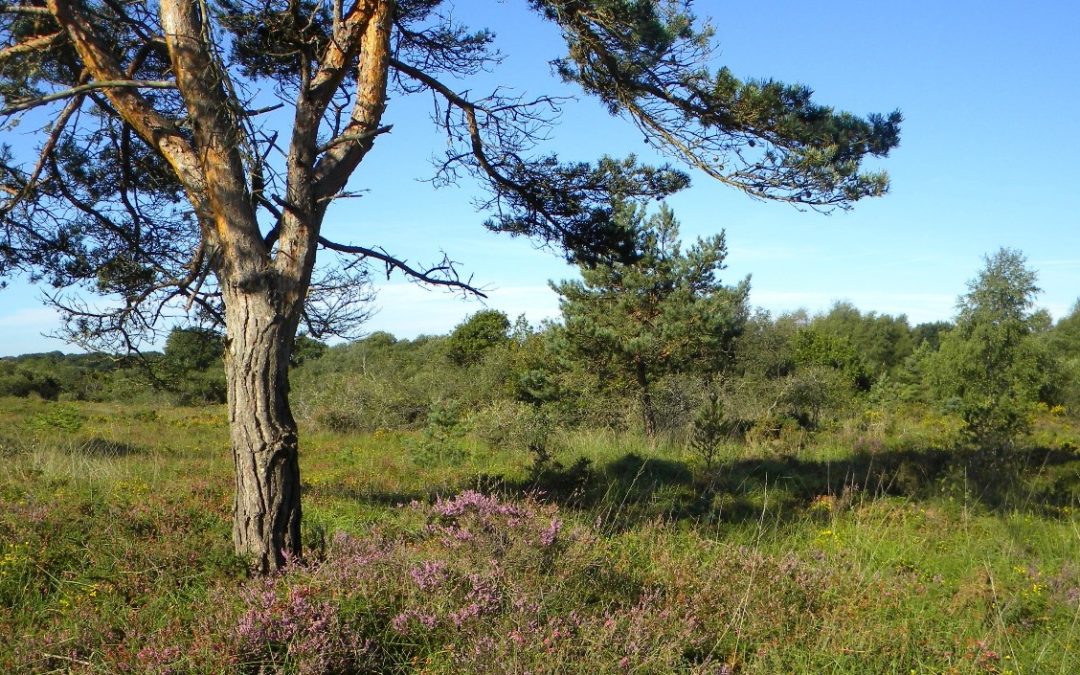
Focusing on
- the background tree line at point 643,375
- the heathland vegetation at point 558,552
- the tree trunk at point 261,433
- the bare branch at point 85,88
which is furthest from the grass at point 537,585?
the bare branch at point 85,88

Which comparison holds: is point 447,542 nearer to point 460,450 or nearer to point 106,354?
point 106,354

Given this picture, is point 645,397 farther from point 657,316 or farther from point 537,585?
point 537,585

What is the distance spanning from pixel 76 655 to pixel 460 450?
710cm

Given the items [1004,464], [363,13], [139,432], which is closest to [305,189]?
[363,13]

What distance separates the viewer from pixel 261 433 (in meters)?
4.67

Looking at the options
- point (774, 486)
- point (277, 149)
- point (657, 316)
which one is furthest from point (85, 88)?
point (657, 316)

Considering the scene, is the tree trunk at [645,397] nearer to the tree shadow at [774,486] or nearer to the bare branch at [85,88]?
the tree shadow at [774,486]

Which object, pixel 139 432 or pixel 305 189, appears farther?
pixel 139 432

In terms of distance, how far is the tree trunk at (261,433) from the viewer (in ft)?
15.1

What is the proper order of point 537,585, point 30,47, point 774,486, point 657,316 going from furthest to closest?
1. point 657,316
2. point 774,486
3. point 30,47
4. point 537,585

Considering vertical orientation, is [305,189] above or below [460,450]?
above

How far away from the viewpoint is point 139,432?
16531 mm

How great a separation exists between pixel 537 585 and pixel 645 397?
15135mm

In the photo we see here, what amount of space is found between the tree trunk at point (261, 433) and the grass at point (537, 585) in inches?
8.1
